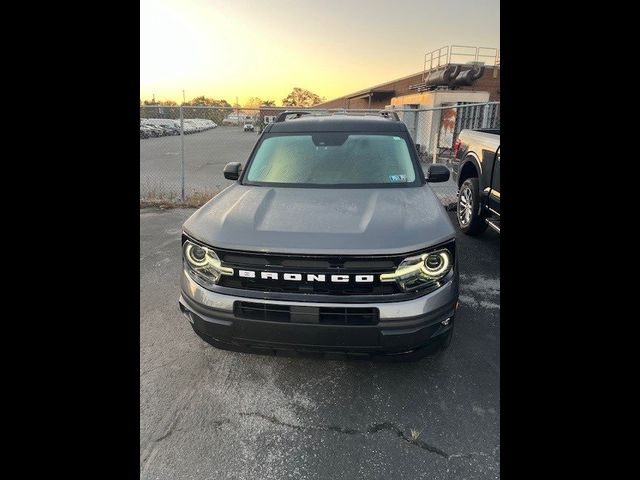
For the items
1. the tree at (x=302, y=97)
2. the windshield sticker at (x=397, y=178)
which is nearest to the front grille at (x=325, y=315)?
the windshield sticker at (x=397, y=178)

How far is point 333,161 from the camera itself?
351 cm

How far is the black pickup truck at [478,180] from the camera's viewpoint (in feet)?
15.9

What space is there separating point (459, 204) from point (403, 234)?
4.42 metres

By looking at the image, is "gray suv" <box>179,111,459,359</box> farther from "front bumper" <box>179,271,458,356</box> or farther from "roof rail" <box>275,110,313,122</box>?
"roof rail" <box>275,110,313,122</box>

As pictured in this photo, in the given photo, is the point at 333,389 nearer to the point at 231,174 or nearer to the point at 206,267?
the point at 206,267

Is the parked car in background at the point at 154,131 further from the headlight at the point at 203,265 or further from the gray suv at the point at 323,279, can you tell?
the gray suv at the point at 323,279

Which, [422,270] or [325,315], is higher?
[422,270]

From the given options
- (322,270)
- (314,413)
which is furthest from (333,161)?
(314,413)

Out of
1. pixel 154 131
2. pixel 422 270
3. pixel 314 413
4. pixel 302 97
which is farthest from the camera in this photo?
pixel 302 97

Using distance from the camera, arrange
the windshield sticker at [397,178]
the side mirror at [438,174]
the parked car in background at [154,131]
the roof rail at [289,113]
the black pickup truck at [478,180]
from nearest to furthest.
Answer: the windshield sticker at [397,178] → the side mirror at [438,174] → the roof rail at [289,113] → the black pickup truck at [478,180] → the parked car in background at [154,131]

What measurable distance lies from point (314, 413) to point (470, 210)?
443 cm

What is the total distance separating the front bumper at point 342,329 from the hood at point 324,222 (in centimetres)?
32

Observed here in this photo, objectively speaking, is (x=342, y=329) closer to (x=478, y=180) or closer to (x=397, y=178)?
(x=397, y=178)

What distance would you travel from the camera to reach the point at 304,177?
3.34 metres
